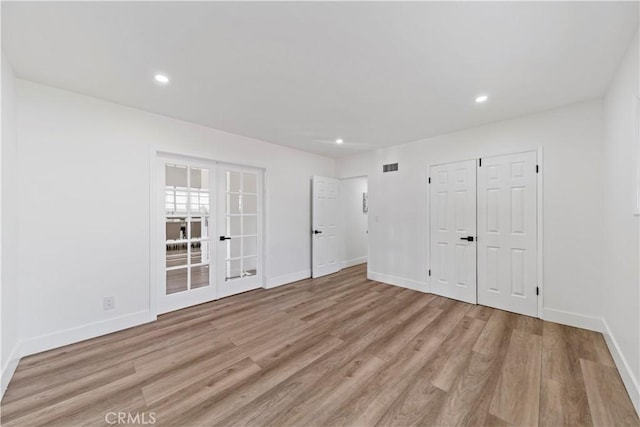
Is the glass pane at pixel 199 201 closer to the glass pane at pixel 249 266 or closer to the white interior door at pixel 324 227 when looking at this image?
the glass pane at pixel 249 266

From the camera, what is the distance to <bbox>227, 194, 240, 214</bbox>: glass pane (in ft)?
12.7

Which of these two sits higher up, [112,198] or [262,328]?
[112,198]

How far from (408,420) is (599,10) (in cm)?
275

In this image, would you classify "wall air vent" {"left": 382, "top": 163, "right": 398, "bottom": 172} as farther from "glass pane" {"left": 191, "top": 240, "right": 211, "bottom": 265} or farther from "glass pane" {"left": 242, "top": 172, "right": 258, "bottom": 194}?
"glass pane" {"left": 191, "top": 240, "right": 211, "bottom": 265}

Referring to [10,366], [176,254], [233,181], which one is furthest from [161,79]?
[10,366]

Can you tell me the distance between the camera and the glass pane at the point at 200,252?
3.48 m

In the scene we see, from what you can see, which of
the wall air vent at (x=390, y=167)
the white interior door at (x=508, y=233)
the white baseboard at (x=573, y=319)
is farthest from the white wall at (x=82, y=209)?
the white baseboard at (x=573, y=319)

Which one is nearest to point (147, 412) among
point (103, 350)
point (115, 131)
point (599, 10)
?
point (103, 350)

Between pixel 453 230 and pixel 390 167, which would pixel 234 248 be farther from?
pixel 453 230

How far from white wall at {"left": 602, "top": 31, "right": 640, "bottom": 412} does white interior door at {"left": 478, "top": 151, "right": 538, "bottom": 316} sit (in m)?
0.61

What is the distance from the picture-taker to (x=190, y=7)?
147 centimetres

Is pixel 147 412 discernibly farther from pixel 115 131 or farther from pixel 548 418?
pixel 115 131

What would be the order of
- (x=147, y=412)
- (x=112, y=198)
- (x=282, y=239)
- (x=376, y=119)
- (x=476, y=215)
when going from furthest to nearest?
1. (x=282, y=239)
2. (x=476, y=215)
3. (x=376, y=119)
4. (x=112, y=198)
5. (x=147, y=412)

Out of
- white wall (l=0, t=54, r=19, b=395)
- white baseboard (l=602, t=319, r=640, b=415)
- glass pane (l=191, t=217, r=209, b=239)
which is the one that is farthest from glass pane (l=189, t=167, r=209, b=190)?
white baseboard (l=602, t=319, r=640, b=415)
